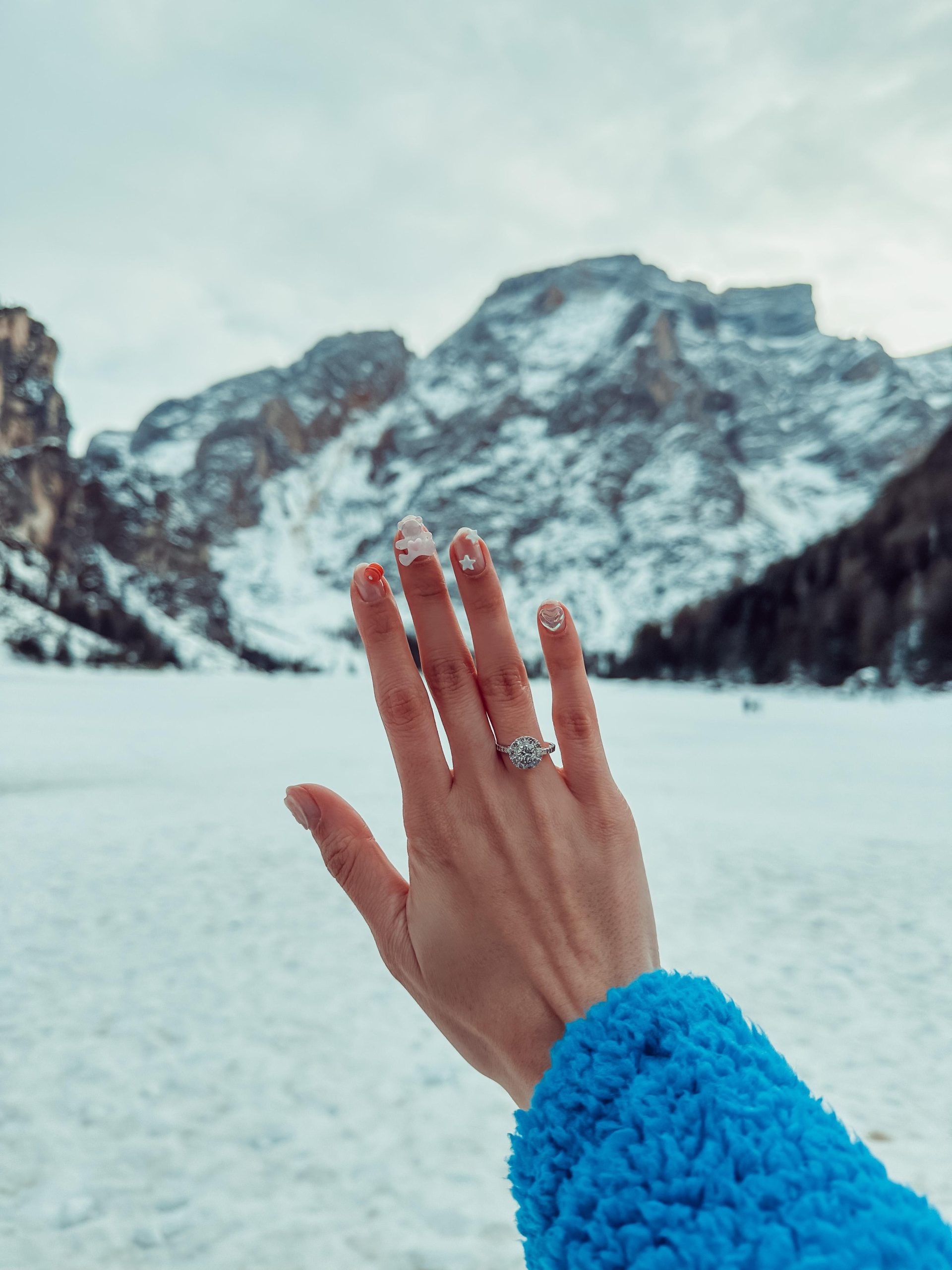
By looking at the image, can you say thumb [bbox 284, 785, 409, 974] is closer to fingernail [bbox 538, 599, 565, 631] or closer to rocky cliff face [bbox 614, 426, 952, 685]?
fingernail [bbox 538, 599, 565, 631]

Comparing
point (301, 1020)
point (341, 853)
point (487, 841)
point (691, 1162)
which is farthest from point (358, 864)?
point (301, 1020)

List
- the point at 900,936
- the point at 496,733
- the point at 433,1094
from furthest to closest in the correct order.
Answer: the point at 900,936 → the point at 433,1094 → the point at 496,733

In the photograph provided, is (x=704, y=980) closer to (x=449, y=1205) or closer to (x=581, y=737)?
(x=581, y=737)

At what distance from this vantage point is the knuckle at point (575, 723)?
150 centimetres

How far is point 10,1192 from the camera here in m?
2.00

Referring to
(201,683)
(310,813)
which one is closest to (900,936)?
(310,813)

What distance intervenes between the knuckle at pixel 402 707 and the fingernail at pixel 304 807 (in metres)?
0.30

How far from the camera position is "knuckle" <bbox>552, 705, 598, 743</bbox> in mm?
1505

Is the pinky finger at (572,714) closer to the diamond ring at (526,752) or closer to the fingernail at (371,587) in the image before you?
the diamond ring at (526,752)

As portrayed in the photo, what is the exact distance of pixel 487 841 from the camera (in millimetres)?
1403

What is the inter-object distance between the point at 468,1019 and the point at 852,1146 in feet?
2.27

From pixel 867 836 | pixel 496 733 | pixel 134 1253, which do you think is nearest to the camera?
pixel 496 733

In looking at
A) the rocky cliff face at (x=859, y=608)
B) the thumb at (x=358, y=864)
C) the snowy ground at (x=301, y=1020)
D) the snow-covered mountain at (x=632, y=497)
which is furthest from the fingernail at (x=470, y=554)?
the snow-covered mountain at (x=632, y=497)

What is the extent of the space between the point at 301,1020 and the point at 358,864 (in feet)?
6.83
